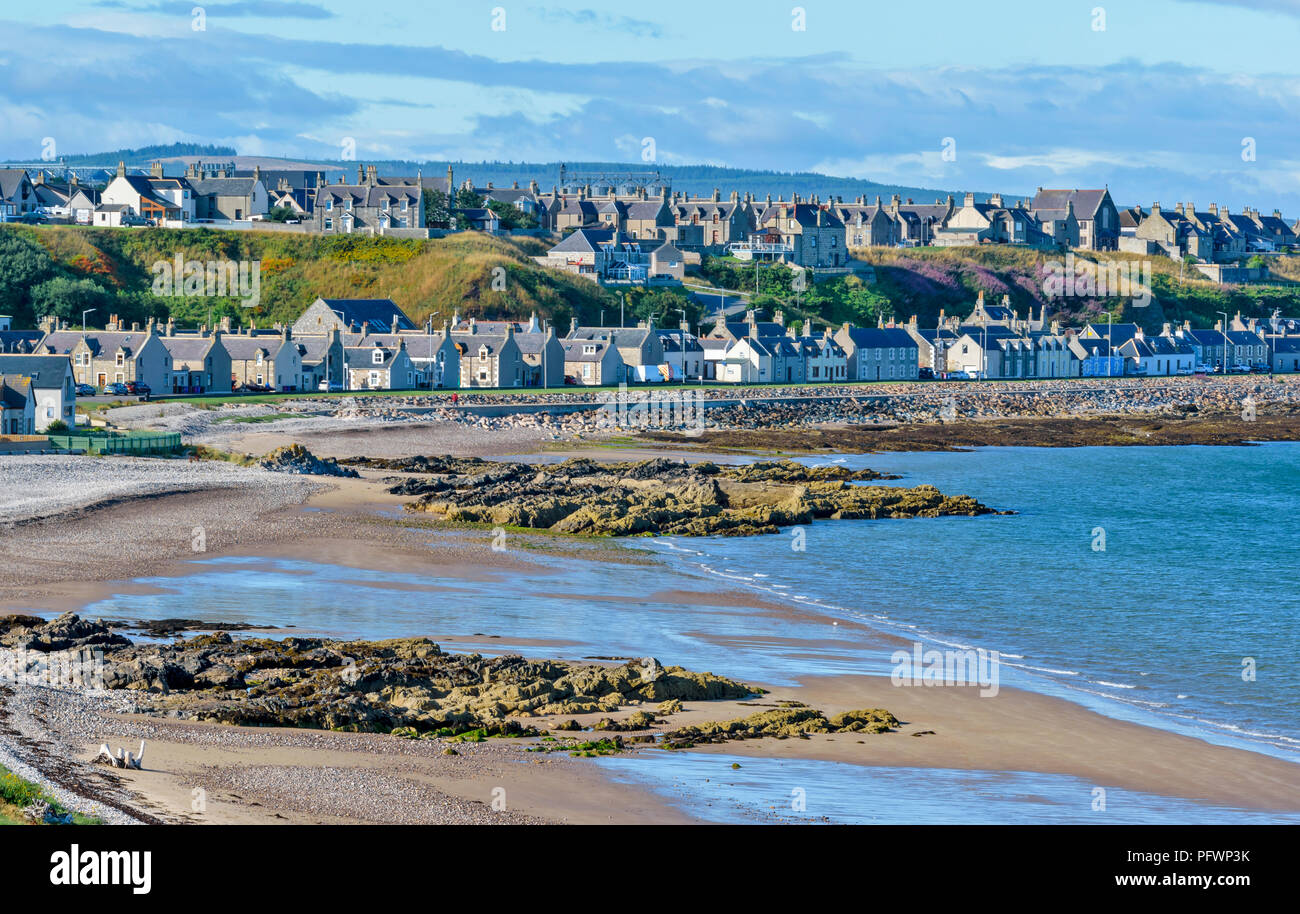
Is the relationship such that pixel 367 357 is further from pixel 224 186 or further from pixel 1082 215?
pixel 1082 215

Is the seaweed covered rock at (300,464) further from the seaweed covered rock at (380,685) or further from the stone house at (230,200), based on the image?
the stone house at (230,200)

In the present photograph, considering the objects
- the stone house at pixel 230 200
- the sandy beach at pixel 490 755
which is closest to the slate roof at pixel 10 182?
the stone house at pixel 230 200

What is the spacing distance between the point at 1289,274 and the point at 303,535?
149 m

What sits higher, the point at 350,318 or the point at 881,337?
the point at 350,318

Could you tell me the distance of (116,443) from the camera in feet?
155

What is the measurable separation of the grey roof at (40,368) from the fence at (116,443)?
3.53 metres

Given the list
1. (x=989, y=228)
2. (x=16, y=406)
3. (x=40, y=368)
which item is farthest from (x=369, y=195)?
(x=16, y=406)

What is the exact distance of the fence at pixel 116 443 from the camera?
46219 millimetres

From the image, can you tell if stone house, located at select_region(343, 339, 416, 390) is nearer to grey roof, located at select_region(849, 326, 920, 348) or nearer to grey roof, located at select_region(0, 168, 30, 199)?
grey roof, located at select_region(849, 326, 920, 348)

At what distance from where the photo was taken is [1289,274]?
15925 centimetres

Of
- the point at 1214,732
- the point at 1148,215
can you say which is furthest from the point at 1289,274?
the point at 1214,732

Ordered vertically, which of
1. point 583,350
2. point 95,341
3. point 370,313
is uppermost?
point 370,313

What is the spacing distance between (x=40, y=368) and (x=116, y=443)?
6.27 m
